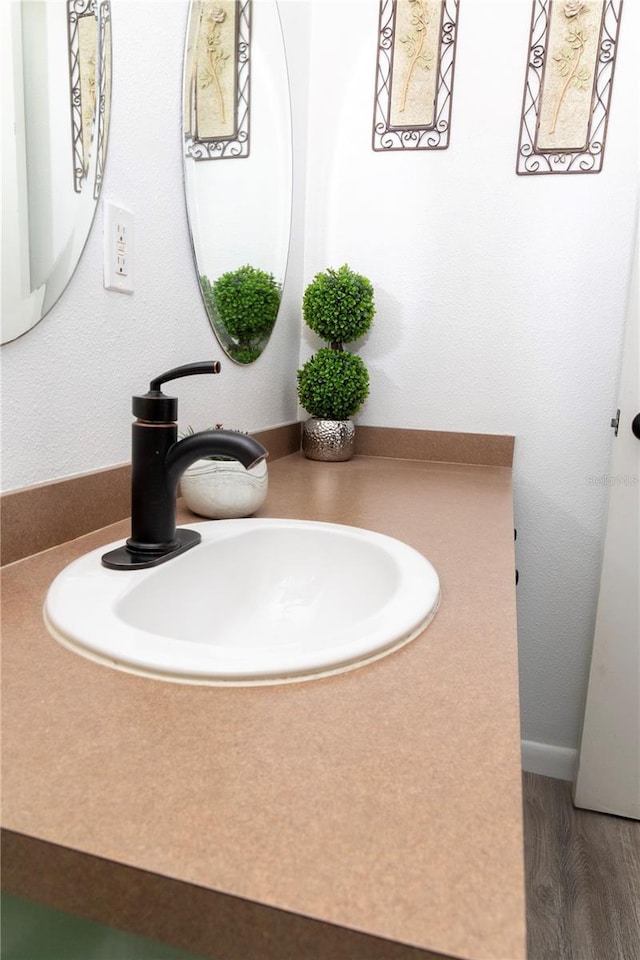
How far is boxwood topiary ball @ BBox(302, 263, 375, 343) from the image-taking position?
1550 mm

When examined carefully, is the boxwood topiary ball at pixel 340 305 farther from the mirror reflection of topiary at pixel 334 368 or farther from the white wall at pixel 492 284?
the white wall at pixel 492 284

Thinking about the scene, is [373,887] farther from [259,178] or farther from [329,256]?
[329,256]

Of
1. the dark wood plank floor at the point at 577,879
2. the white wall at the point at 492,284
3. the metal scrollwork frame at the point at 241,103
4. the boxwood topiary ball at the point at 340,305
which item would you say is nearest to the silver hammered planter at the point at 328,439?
the white wall at the point at 492,284

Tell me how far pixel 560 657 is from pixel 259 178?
1432mm

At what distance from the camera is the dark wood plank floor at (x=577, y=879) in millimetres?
1271

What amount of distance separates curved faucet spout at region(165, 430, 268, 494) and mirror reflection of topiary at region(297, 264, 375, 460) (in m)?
0.86

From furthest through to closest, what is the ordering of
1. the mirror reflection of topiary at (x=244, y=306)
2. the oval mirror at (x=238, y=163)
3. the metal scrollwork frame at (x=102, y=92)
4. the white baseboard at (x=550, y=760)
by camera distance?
the white baseboard at (x=550, y=760) < the mirror reflection of topiary at (x=244, y=306) < the oval mirror at (x=238, y=163) < the metal scrollwork frame at (x=102, y=92)

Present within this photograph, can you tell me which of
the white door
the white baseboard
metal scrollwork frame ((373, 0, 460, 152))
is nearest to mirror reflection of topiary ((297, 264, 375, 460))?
metal scrollwork frame ((373, 0, 460, 152))

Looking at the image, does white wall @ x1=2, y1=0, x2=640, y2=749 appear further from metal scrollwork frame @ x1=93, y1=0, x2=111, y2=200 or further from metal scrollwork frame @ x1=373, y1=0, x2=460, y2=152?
metal scrollwork frame @ x1=93, y1=0, x2=111, y2=200

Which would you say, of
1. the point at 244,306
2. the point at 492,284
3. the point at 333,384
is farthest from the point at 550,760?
the point at 244,306

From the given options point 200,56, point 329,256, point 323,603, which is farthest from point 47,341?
point 329,256

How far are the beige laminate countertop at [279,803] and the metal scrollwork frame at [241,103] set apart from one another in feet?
3.07

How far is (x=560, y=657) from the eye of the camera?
173 cm

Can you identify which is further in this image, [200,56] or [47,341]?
[200,56]
